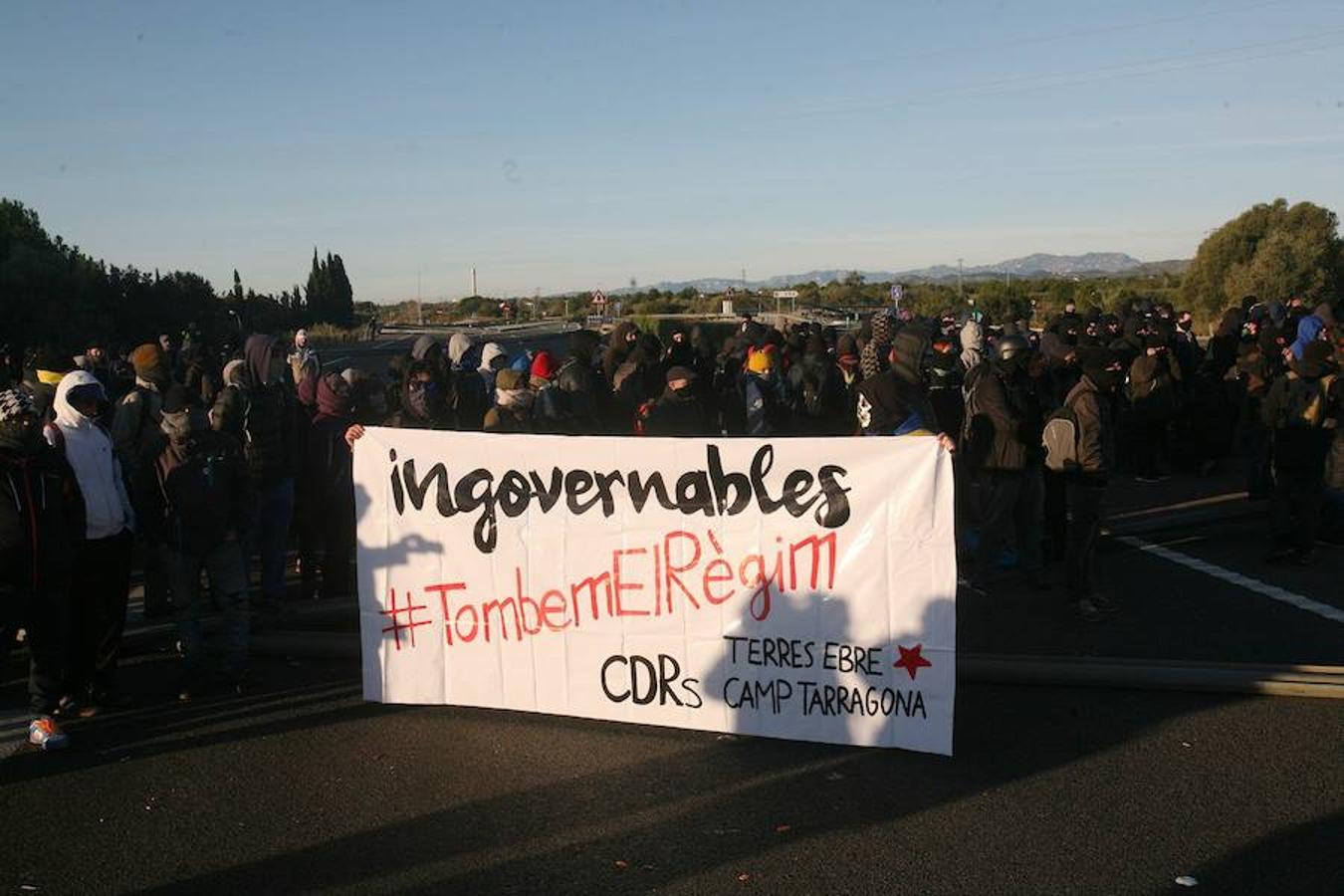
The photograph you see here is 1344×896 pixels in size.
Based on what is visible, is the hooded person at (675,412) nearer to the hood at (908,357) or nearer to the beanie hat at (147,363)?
the hood at (908,357)

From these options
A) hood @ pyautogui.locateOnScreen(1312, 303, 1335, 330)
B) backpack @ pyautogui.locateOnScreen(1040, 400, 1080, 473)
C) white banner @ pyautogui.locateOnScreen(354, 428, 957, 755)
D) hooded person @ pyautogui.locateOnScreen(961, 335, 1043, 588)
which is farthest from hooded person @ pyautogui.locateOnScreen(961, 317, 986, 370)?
white banner @ pyautogui.locateOnScreen(354, 428, 957, 755)

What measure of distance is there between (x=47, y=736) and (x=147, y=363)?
334 cm

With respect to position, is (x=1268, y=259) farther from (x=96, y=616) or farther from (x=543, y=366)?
(x=96, y=616)

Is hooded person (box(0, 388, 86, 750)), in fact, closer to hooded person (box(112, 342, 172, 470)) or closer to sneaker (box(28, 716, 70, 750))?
sneaker (box(28, 716, 70, 750))

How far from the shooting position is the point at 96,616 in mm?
7055

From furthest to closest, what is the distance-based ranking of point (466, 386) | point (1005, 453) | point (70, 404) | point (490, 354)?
1. point (490, 354)
2. point (466, 386)
3. point (1005, 453)
4. point (70, 404)

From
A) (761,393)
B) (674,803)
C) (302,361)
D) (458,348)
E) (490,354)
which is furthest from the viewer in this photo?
(490,354)

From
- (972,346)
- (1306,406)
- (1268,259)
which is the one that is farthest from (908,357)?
(1268,259)

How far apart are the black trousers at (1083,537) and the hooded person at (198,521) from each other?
529 centimetres

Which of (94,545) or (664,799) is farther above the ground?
(94,545)

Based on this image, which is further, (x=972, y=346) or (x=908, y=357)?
(x=972, y=346)

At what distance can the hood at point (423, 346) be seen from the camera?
432 inches

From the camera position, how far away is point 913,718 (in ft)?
19.4

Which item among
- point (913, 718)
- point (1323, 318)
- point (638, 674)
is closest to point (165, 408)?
point (638, 674)
